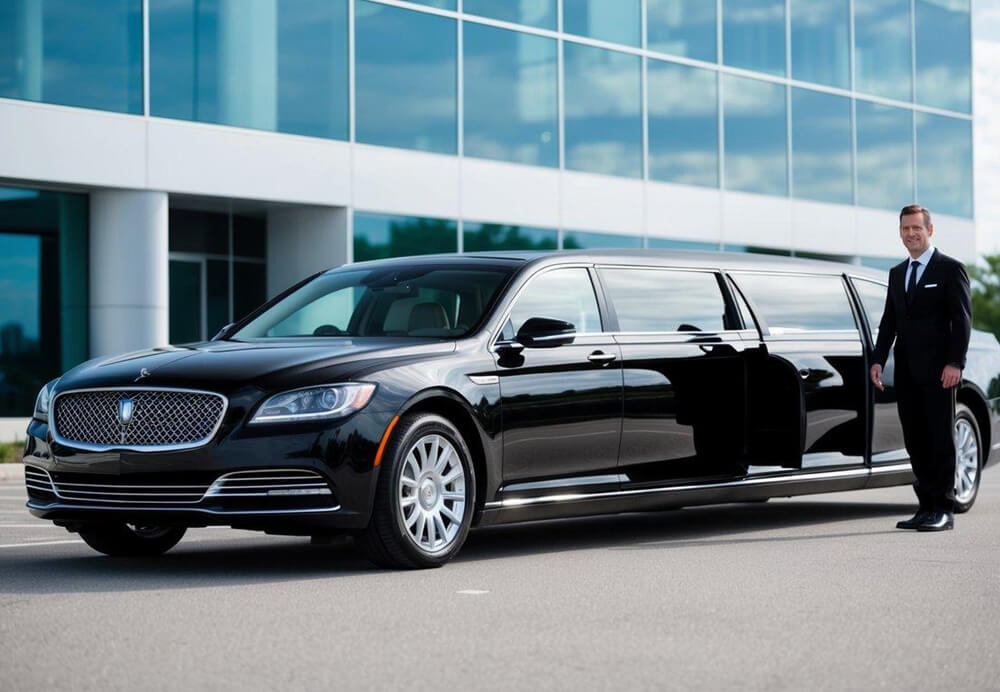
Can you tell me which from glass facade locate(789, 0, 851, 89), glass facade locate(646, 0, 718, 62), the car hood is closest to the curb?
the car hood

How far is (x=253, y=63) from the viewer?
23859 mm

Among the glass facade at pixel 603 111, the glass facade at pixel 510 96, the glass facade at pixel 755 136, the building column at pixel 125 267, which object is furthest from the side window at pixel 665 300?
the glass facade at pixel 755 136

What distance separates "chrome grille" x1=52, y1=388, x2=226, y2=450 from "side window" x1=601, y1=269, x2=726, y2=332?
8.74 ft

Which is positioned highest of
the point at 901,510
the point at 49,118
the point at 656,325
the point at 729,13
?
the point at 729,13

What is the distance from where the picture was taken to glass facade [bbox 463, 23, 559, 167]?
26.9 meters

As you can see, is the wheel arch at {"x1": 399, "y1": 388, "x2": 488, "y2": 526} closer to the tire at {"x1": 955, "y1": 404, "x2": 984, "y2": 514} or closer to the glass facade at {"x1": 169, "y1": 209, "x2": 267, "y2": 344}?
the tire at {"x1": 955, "y1": 404, "x2": 984, "y2": 514}

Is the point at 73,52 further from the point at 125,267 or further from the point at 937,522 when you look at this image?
the point at 937,522

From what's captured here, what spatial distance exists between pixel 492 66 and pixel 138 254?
23.2ft

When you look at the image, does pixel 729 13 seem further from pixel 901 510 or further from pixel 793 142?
pixel 901 510

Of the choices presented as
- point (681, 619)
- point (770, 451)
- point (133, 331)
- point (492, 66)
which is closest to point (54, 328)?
point (133, 331)

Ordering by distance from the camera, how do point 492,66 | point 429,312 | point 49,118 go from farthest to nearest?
point 492,66 < point 49,118 < point 429,312

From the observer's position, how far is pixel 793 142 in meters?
33.1

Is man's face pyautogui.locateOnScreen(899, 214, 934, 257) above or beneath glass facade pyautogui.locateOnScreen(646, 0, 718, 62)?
beneath

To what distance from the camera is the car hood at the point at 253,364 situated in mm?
7922
